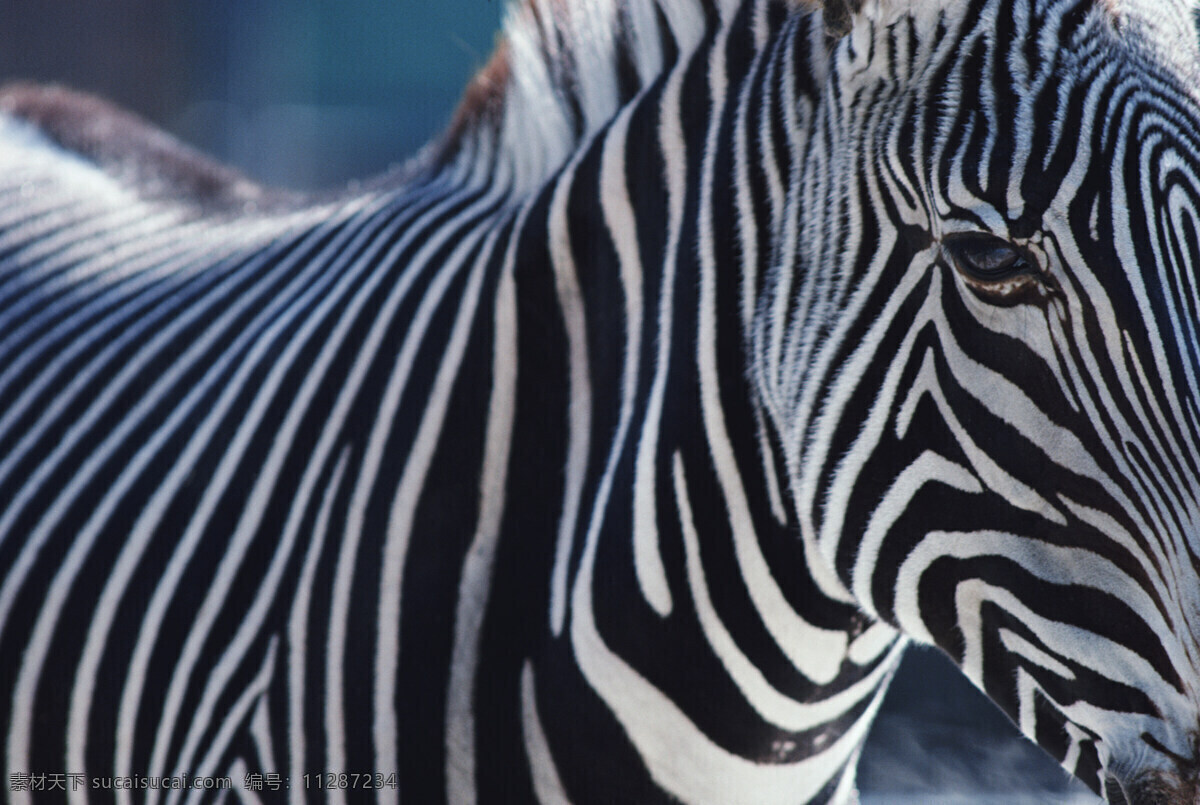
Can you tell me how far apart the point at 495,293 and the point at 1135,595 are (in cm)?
77

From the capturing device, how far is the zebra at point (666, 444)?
943 mm

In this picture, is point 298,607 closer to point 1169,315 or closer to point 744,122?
point 744,122

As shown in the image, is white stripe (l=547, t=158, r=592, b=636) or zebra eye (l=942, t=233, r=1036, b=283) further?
white stripe (l=547, t=158, r=592, b=636)

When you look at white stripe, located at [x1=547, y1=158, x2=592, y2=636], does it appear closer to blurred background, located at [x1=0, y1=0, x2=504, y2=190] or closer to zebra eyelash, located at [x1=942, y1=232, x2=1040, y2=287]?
zebra eyelash, located at [x1=942, y1=232, x2=1040, y2=287]

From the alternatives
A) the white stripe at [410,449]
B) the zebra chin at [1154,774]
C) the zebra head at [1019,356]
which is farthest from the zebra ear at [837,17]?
the zebra chin at [1154,774]

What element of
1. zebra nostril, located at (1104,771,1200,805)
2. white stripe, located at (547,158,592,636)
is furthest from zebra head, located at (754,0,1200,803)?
A: white stripe, located at (547,158,592,636)

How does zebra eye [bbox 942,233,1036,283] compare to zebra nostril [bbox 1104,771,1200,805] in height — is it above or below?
above

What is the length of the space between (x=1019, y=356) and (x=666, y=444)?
388mm

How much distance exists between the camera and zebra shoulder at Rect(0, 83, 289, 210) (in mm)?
2010

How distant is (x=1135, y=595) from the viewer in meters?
0.91

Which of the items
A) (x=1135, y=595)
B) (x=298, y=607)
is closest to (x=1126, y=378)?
(x=1135, y=595)

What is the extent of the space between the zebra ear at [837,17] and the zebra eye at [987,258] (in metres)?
0.28

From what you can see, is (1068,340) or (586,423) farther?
(586,423)

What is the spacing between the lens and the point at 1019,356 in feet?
3.13
